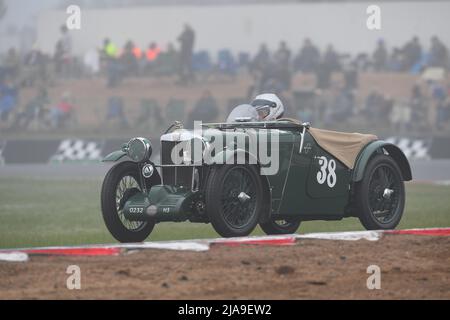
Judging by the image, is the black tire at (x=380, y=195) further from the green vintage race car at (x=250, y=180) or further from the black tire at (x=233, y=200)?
the black tire at (x=233, y=200)

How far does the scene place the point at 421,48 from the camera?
113 ft

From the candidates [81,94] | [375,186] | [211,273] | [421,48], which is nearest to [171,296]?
[211,273]

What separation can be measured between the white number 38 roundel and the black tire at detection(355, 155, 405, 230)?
0.94 ft

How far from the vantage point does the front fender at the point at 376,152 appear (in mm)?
11008

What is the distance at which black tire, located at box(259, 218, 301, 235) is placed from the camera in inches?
452

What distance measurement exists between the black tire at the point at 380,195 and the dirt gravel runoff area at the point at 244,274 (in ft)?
4.99

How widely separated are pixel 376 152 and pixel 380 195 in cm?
46

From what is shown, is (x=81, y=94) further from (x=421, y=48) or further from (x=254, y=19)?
(x=421, y=48)

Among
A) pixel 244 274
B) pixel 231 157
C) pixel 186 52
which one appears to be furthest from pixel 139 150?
pixel 186 52

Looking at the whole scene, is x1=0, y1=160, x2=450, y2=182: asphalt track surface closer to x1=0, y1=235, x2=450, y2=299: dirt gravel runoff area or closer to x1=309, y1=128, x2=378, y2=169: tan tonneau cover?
x1=309, y1=128, x2=378, y2=169: tan tonneau cover

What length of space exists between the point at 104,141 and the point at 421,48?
1156 cm

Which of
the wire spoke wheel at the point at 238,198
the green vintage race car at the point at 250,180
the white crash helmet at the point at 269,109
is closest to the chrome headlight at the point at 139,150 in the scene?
the green vintage race car at the point at 250,180

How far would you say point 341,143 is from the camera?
1109 cm

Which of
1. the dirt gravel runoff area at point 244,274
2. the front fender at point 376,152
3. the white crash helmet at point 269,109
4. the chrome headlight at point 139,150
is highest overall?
the white crash helmet at point 269,109
